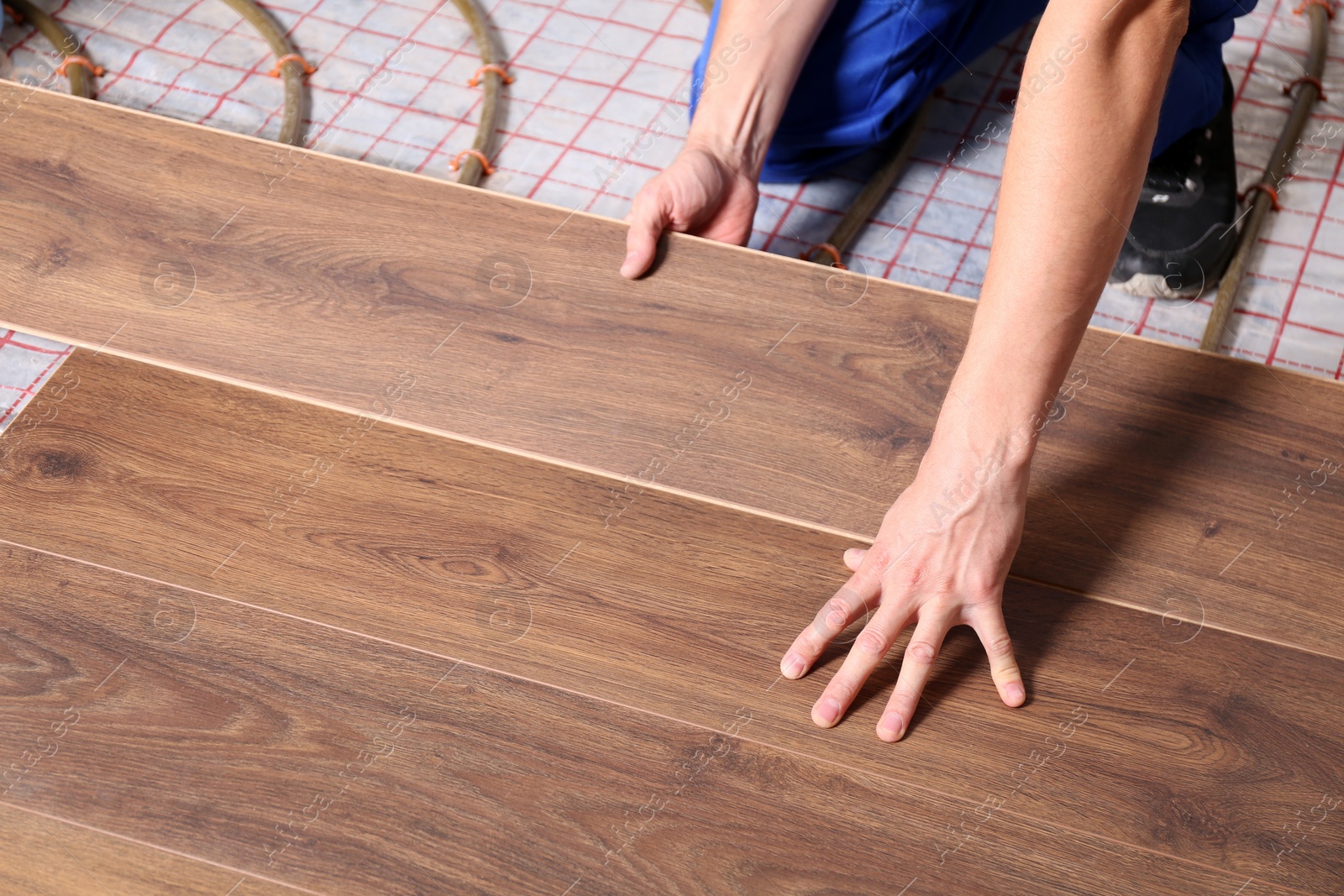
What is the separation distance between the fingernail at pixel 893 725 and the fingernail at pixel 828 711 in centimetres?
4

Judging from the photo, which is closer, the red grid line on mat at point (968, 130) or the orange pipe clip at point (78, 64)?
the red grid line on mat at point (968, 130)

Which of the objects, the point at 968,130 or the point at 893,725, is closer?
the point at 893,725

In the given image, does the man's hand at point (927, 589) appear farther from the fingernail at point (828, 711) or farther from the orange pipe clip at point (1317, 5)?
the orange pipe clip at point (1317, 5)

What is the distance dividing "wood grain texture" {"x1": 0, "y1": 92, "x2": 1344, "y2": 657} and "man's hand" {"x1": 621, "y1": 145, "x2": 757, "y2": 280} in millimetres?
29

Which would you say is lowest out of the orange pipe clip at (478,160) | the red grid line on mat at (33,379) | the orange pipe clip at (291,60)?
the red grid line on mat at (33,379)

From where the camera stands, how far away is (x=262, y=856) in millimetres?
819

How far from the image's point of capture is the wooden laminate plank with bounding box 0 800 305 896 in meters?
0.81

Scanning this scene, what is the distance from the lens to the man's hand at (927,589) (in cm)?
90

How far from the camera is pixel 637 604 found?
0.96m

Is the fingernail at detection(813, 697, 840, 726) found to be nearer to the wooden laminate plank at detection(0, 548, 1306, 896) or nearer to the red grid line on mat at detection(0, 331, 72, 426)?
the wooden laminate plank at detection(0, 548, 1306, 896)

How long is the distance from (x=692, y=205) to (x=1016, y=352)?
0.51 m

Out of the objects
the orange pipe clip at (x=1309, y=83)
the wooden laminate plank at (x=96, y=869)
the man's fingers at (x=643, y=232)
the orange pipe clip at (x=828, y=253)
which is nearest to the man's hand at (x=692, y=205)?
the man's fingers at (x=643, y=232)

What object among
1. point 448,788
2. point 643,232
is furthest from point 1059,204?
point 448,788

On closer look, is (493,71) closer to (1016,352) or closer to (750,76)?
(750,76)
